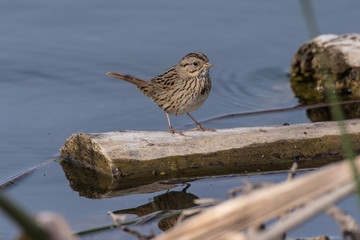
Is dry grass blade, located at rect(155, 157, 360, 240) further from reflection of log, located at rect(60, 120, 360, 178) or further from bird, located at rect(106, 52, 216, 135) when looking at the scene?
bird, located at rect(106, 52, 216, 135)

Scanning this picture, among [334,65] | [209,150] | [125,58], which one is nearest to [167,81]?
[209,150]

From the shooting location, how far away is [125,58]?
9688mm

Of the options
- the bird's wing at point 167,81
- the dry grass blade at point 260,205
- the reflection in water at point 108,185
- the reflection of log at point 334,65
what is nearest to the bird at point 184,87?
the bird's wing at point 167,81

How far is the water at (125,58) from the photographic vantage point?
7973 mm

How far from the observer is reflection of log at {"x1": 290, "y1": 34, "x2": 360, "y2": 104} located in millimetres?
8734

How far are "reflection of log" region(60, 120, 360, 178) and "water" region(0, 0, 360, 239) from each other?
101 centimetres

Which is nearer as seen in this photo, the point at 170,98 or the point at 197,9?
the point at 170,98

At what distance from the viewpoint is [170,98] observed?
7.29 meters

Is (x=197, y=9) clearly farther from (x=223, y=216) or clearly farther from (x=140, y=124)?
(x=223, y=216)

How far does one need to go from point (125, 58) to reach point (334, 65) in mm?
3122

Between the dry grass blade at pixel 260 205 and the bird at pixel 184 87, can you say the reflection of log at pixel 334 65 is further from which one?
the dry grass blade at pixel 260 205

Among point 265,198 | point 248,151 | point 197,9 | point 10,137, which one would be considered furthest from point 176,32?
point 265,198

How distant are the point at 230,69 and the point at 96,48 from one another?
A: 2.13 meters

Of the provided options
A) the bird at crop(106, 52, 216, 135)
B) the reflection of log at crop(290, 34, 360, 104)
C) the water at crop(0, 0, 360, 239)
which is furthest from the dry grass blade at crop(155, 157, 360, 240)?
the reflection of log at crop(290, 34, 360, 104)
